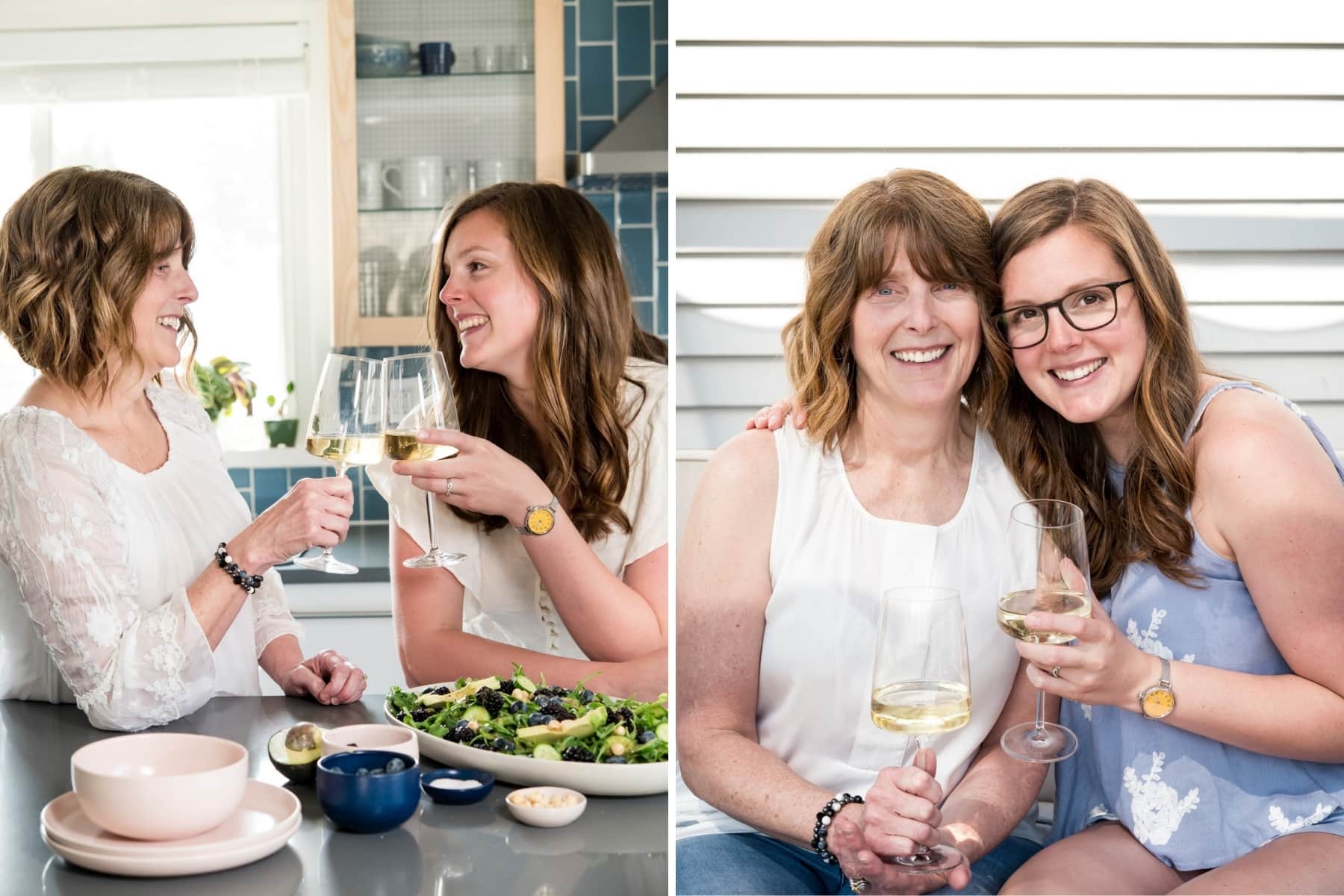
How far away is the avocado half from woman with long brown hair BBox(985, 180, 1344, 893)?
65 cm

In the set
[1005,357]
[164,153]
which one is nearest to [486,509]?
[1005,357]

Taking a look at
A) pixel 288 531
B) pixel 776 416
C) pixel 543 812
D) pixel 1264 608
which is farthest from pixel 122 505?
pixel 1264 608

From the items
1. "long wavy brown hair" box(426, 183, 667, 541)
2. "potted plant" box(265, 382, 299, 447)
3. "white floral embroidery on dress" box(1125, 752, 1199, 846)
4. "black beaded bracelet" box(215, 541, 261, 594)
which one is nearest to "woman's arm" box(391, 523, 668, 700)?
"long wavy brown hair" box(426, 183, 667, 541)

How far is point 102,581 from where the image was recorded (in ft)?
4.63

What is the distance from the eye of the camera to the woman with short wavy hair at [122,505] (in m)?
1.40

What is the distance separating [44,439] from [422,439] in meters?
0.50

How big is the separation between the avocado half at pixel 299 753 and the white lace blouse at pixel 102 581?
11.0 inches

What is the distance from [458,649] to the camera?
5.08 ft

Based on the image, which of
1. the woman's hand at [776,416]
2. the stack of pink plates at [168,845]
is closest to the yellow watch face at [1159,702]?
the woman's hand at [776,416]

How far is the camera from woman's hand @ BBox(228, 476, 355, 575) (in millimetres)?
1429

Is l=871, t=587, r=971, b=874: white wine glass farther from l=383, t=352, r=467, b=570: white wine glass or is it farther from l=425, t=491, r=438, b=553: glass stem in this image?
l=425, t=491, r=438, b=553: glass stem

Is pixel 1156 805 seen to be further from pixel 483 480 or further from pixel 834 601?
pixel 483 480

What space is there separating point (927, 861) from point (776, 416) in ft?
1.30

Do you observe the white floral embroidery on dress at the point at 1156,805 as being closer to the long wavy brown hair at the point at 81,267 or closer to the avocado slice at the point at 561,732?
the avocado slice at the point at 561,732
